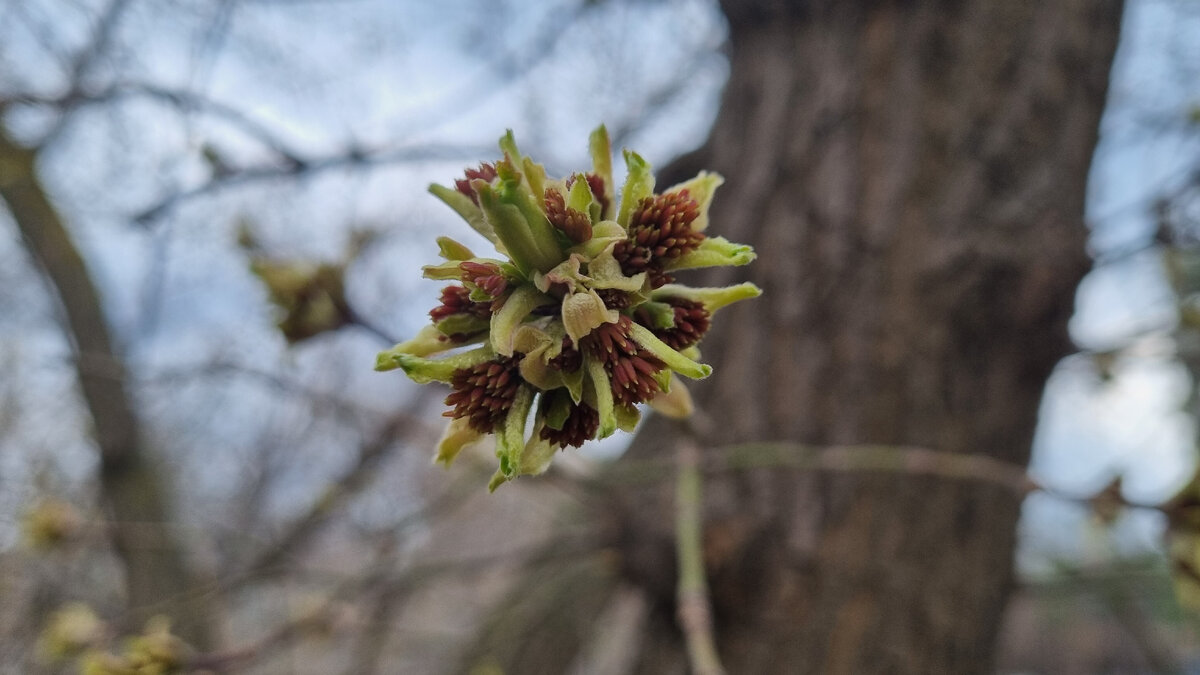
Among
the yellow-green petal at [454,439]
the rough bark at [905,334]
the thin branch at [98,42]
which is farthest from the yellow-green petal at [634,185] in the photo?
the thin branch at [98,42]

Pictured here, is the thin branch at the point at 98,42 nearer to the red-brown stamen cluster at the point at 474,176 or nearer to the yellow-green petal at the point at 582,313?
the red-brown stamen cluster at the point at 474,176

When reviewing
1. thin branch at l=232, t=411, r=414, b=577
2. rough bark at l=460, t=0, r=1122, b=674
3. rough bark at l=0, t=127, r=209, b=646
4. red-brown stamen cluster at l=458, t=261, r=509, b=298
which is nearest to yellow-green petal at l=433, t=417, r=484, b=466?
red-brown stamen cluster at l=458, t=261, r=509, b=298

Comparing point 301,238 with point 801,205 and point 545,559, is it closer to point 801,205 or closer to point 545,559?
point 545,559

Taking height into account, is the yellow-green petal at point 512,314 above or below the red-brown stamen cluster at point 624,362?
above

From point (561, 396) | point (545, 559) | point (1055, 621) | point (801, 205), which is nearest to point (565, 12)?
point (801, 205)

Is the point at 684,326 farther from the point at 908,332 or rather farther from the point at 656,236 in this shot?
the point at 908,332

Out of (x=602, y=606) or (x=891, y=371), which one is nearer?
(x=891, y=371)

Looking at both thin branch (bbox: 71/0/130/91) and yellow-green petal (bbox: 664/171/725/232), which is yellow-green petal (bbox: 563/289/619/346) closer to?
yellow-green petal (bbox: 664/171/725/232)
